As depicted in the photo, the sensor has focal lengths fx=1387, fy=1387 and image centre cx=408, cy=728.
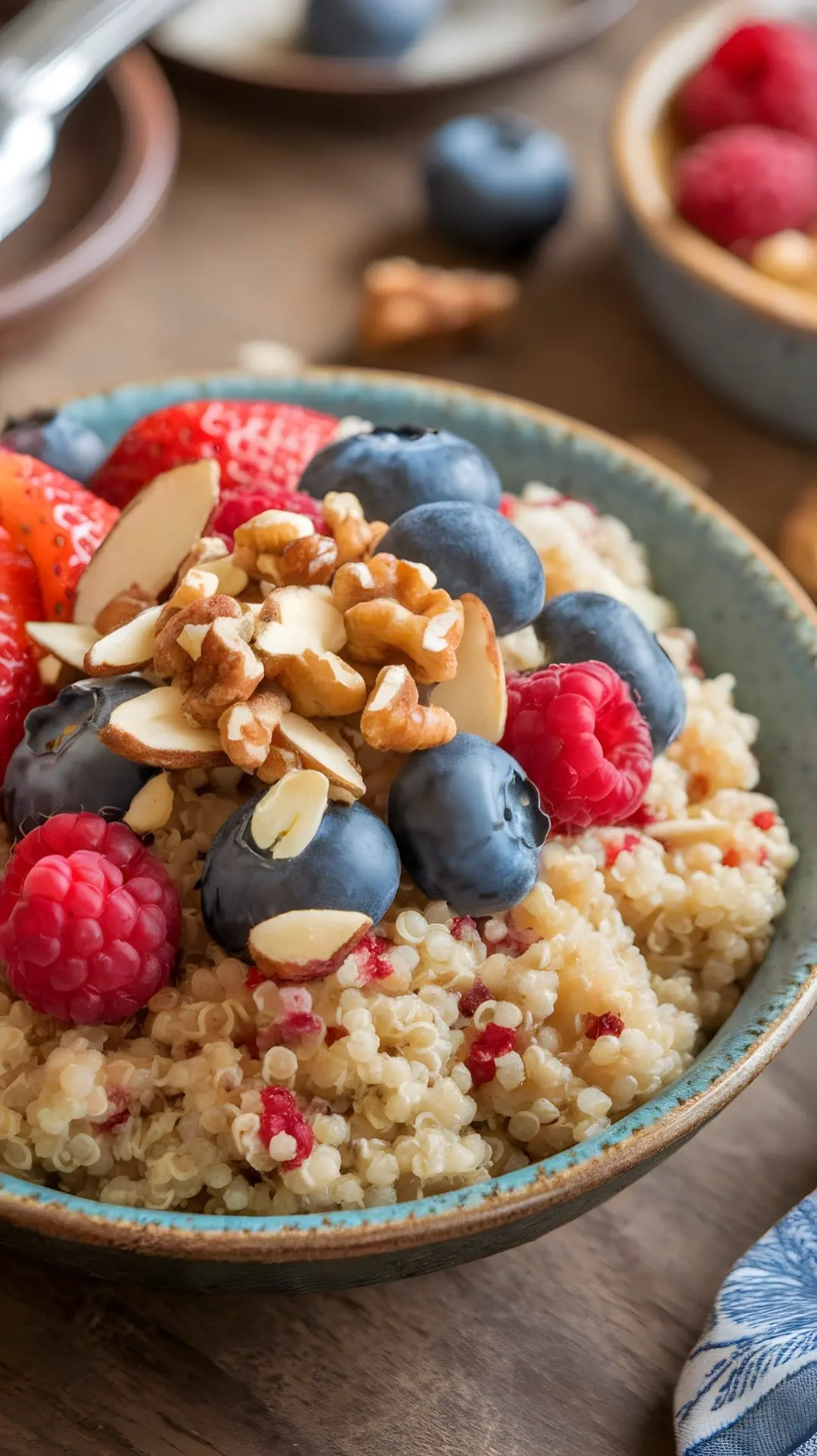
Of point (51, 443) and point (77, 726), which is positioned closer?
point (77, 726)

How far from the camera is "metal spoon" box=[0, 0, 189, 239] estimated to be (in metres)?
1.50

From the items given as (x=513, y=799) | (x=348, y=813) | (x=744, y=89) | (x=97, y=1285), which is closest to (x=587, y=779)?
(x=513, y=799)

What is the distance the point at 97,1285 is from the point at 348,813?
1.33ft

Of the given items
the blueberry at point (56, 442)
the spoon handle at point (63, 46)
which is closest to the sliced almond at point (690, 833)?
the blueberry at point (56, 442)

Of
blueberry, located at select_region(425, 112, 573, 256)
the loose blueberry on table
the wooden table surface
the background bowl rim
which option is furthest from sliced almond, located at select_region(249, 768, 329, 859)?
blueberry, located at select_region(425, 112, 573, 256)

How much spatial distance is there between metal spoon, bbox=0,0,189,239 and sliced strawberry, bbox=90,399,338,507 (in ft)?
1.47

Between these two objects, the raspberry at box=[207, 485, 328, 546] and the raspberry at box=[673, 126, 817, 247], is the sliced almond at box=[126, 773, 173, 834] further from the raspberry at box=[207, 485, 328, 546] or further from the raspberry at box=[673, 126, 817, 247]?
the raspberry at box=[673, 126, 817, 247]

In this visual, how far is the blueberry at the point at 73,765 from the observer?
93 cm

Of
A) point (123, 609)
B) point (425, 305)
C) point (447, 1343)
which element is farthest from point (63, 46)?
point (447, 1343)

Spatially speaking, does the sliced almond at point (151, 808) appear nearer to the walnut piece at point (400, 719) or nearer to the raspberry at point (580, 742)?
the walnut piece at point (400, 719)

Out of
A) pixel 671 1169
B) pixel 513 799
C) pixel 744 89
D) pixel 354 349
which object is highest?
pixel 744 89

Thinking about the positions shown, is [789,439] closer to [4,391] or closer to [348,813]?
[4,391]

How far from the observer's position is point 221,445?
1185mm

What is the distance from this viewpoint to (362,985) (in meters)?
0.89
